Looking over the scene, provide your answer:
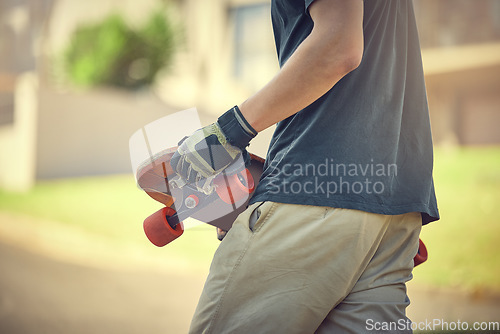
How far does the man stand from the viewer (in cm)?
130

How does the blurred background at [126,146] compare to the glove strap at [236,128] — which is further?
the blurred background at [126,146]

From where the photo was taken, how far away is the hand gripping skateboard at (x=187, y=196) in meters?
1.48

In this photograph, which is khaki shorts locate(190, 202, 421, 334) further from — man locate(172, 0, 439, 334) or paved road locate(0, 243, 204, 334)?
paved road locate(0, 243, 204, 334)

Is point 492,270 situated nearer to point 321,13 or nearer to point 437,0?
point 321,13

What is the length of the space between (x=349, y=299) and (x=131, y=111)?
526 inches

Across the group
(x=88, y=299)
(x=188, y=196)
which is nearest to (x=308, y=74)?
(x=188, y=196)

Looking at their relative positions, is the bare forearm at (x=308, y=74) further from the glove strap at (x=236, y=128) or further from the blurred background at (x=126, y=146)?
the blurred background at (x=126, y=146)

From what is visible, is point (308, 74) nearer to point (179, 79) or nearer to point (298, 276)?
point (298, 276)

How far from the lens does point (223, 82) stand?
1822 cm

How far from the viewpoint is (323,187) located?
1361 mm

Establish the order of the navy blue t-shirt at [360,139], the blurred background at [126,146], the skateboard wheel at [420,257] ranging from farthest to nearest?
the blurred background at [126,146] < the skateboard wheel at [420,257] < the navy blue t-shirt at [360,139]

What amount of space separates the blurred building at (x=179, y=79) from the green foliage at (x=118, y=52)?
0.70 metres

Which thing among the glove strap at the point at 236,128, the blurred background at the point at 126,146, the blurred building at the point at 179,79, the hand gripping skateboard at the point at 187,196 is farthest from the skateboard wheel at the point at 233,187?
the blurred building at the point at 179,79

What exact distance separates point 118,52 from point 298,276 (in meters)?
14.5
